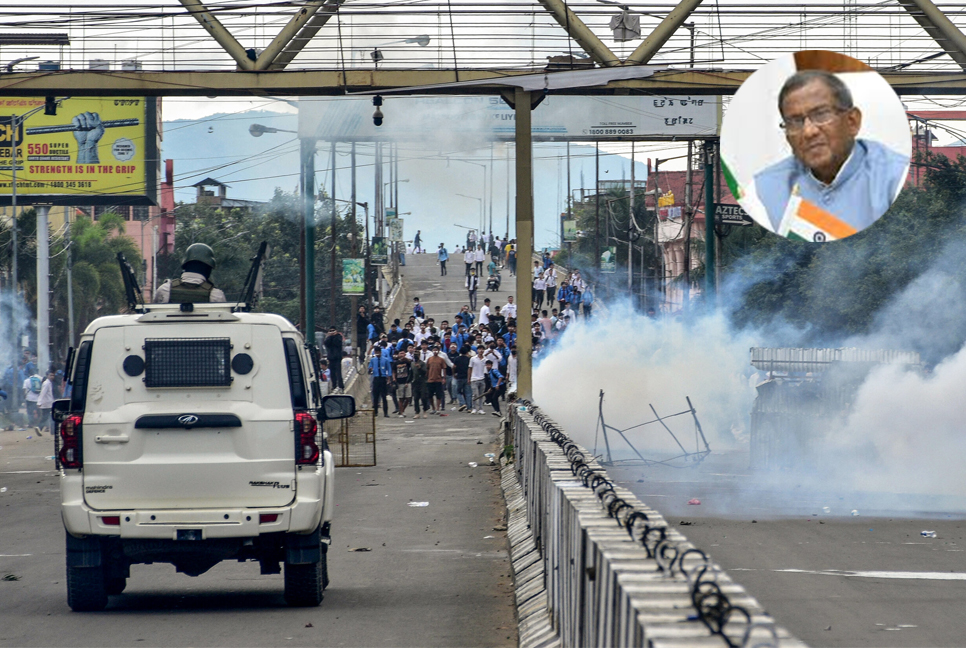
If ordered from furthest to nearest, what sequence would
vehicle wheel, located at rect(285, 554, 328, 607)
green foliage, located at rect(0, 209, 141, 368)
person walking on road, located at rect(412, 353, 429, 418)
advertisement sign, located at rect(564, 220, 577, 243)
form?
advertisement sign, located at rect(564, 220, 577, 243), green foliage, located at rect(0, 209, 141, 368), person walking on road, located at rect(412, 353, 429, 418), vehicle wheel, located at rect(285, 554, 328, 607)

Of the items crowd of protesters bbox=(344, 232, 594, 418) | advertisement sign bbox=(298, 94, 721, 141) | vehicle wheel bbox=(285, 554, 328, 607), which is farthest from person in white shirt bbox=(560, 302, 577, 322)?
vehicle wheel bbox=(285, 554, 328, 607)

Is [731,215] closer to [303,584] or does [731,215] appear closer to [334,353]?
[334,353]

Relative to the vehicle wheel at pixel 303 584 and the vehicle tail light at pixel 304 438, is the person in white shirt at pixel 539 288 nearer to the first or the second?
the vehicle wheel at pixel 303 584

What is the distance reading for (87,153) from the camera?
44.1 meters

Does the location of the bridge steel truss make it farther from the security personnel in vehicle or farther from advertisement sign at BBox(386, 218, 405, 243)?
advertisement sign at BBox(386, 218, 405, 243)

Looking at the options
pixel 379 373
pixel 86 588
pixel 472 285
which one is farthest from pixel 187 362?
pixel 472 285

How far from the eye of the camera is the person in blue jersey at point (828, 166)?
11.1 metres

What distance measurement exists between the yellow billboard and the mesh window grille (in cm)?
3706

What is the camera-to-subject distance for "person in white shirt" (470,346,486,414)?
2955 centimetres

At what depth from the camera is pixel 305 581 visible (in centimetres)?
845

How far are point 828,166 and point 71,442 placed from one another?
707cm

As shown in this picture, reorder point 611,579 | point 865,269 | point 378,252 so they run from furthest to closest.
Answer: point 378,252, point 865,269, point 611,579

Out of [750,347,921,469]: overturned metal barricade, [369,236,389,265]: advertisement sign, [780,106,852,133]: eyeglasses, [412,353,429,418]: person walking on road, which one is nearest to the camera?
[780,106,852,133]: eyeglasses

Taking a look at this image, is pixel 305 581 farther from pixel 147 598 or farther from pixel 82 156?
pixel 82 156
